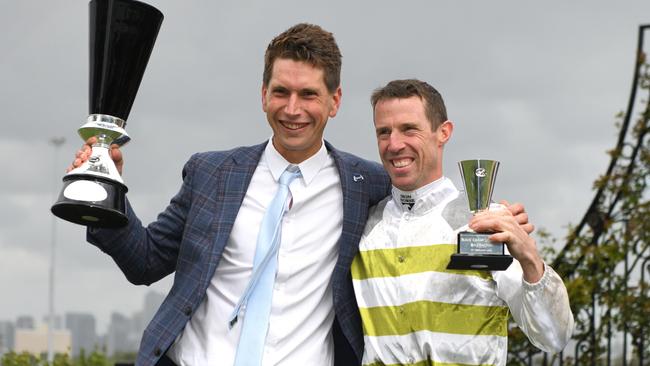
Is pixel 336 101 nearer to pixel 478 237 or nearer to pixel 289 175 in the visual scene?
pixel 289 175

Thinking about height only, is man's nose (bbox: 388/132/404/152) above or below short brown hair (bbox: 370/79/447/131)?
below

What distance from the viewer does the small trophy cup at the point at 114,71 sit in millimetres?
4188

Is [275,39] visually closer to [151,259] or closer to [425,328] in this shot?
[151,259]

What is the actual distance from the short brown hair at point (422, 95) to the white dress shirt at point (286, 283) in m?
0.49

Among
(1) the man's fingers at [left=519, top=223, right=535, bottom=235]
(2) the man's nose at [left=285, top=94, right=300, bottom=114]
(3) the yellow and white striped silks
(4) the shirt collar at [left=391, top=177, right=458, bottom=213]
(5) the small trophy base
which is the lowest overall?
(3) the yellow and white striped silks

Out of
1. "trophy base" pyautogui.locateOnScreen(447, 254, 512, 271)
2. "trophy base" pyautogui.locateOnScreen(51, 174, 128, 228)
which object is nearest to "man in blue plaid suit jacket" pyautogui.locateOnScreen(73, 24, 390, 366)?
"trophy base" pyautogui.locateOnScreen(51, 174, 128, 228)

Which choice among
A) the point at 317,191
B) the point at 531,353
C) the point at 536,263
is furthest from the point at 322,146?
the point at 531,353

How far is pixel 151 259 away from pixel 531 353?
3.63m

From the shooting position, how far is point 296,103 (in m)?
4.30

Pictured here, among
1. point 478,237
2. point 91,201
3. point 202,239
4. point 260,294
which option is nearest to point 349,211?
point 260,294

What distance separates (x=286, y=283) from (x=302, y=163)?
0.53 meters

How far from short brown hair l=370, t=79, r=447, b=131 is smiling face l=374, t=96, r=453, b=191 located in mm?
20

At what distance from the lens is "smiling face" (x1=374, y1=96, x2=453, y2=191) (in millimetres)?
4160

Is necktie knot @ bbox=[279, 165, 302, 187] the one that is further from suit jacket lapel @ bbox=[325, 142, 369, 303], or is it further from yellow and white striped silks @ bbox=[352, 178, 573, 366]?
yellow and white striped silks @ bbox=[352, 178, 573, 366]
